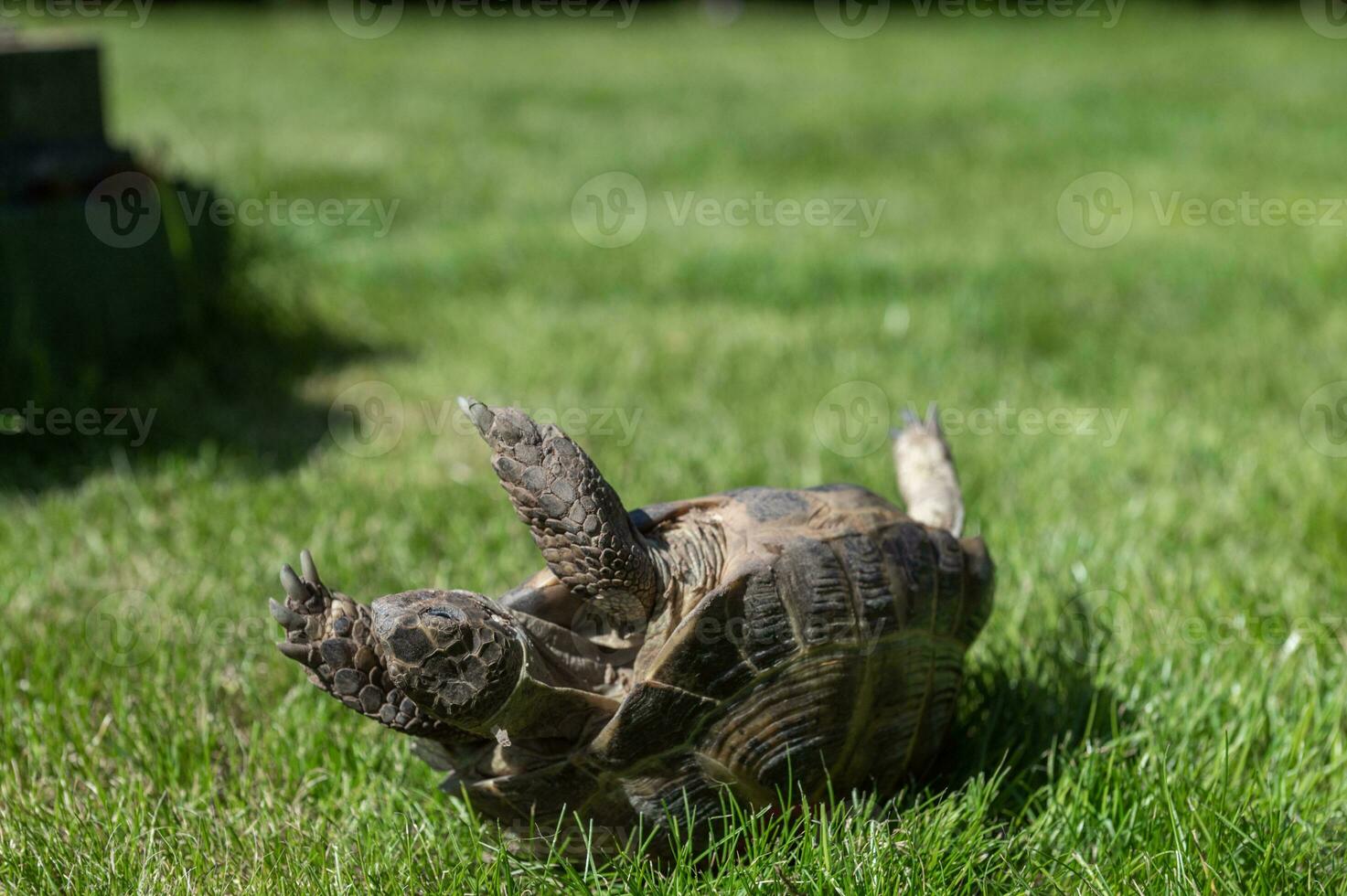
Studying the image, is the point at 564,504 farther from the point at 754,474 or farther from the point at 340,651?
the point at 754,474

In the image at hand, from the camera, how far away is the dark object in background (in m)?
4.02

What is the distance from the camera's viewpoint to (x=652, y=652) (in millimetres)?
1815

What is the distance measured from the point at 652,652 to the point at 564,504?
0.25m

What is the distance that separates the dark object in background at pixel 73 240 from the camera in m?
4.02

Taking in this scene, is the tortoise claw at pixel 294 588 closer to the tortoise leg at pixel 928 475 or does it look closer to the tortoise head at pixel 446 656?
the tortoise head at pixel 446 656

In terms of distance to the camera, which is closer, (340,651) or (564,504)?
(340,651)

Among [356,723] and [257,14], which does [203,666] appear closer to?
[356,723]

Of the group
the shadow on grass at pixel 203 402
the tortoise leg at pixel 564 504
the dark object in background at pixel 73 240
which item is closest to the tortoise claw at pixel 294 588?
the tortoise leg at pixel 564 504

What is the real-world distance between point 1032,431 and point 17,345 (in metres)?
3.11

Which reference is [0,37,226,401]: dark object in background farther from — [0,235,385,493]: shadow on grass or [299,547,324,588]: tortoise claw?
[299,547,324,588]: tortoise claw

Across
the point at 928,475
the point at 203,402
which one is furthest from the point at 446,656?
the point at 203,402

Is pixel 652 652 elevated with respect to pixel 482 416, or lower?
lower

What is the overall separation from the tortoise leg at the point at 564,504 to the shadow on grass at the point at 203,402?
155cm

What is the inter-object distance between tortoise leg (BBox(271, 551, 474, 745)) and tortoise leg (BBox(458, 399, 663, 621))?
0.85 feet
